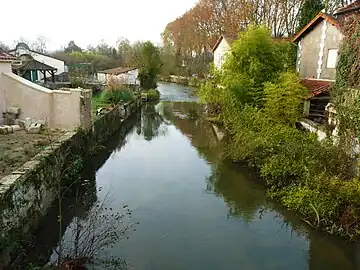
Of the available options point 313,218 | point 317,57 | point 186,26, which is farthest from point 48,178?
point 186,26

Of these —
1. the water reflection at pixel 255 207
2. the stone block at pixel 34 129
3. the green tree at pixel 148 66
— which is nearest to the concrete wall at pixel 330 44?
the water reflection at pixel 255 207

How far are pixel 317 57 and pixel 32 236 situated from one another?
14659mm

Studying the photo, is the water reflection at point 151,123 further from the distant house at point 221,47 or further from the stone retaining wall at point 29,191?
the stone retaining wall at point 29,191

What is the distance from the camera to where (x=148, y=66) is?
116 feet

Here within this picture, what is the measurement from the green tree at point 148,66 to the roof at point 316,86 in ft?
69.7

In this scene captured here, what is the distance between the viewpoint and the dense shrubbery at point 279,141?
784 centimetres

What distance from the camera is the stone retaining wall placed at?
577cm

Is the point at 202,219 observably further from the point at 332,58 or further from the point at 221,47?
the point at 221,47

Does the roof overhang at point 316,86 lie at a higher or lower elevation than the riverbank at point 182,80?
higher

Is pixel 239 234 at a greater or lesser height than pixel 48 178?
lesser

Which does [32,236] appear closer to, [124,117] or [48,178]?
[48,178]

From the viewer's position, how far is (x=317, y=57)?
16078 mm

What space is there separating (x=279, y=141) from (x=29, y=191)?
7.94m

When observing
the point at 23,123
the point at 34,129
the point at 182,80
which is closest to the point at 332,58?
the point at 34,129
